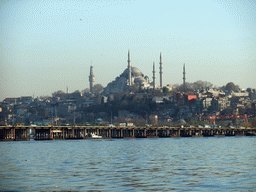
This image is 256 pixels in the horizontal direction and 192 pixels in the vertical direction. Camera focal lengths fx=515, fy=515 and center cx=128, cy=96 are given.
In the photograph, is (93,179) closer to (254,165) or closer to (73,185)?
(73,185)

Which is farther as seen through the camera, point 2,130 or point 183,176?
point 2,130

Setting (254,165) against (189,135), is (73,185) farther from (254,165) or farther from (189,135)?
(189,135)

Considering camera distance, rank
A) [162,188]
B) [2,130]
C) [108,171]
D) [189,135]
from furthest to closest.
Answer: [189,135]
[2,130]
[108,171]
[162,188]

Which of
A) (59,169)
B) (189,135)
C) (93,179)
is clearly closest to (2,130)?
(189,135)

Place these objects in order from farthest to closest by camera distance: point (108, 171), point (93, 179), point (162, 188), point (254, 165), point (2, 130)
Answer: point (2, 130), point (254, 165), point (108, 171), point (93, 179), point (162, 188)

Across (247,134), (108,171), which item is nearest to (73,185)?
(108,171)

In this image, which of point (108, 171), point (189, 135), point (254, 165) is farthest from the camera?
point (189, 135)
